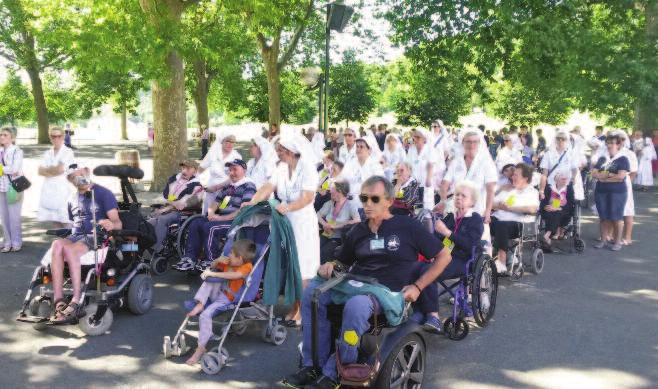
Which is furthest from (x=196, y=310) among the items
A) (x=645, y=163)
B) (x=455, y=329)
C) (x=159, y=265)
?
(x=645, y=163)

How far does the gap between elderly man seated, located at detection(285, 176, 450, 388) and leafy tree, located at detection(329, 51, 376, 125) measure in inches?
756

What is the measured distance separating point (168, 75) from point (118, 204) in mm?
7540

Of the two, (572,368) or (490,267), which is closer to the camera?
(572,368)

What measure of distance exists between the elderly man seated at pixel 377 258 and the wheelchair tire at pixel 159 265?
4.54 meters

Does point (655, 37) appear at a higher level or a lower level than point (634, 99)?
higher

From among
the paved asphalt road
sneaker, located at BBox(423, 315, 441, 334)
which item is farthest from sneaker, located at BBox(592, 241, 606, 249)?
sneaker, located at BBox(423, 315, 441, 334)

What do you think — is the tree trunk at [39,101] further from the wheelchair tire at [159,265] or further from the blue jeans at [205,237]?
the blue jeans at [205,237]

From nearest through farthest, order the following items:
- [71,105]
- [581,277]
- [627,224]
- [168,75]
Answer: [581,277] < [627,224] < [168,75] < [71,105]

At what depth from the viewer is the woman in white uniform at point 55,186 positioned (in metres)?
9.47

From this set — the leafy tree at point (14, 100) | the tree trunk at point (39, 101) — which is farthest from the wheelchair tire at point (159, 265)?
the leafy tree at point (14, 100)

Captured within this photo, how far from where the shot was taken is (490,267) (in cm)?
675

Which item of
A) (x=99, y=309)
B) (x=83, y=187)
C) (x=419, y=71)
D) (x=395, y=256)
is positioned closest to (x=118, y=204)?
(x=83, y=187)

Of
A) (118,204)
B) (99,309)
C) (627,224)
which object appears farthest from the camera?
(627,224)

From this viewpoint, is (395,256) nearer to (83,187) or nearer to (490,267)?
(490,267)
